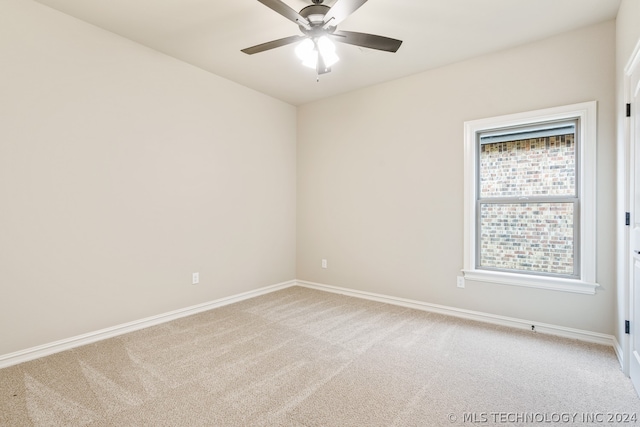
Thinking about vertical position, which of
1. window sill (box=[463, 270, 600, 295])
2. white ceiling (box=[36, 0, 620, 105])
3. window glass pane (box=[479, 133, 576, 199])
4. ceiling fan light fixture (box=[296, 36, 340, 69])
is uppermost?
white ceiling (box=[36, 0, 620, 105])

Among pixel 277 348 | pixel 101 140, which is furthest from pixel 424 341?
pixel 101 140

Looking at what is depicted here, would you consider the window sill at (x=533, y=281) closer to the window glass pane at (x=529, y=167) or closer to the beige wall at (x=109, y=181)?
the window glass pane at (x=529, y=167)

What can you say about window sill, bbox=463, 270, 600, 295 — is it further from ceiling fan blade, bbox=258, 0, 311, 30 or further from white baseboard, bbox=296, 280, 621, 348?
ceiling fan blade, bbox=258, 0, 311, 30

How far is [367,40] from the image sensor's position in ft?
7.61

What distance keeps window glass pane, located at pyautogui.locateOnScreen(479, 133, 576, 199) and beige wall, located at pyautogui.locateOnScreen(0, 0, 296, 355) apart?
9.32ft

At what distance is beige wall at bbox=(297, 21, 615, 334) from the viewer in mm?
2711

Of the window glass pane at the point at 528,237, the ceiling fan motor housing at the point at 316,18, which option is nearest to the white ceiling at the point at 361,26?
the ceiling fan motor housing at the point at 316,18

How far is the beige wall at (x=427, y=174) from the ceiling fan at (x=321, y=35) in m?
1.43

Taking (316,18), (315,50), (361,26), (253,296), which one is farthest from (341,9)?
(253,296)

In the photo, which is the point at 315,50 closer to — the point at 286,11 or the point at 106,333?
the point at 286,11

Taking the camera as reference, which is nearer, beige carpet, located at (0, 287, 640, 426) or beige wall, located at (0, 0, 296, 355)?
beige carpet, located at (0, 287, 640, 426)

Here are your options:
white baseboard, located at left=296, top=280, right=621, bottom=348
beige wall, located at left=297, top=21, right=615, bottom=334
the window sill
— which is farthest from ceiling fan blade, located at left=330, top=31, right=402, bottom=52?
white baseboard, located at left=296, top=280, right=621, bottom=348

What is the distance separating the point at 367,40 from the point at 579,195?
7.73 ft

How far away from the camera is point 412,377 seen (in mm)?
2172
